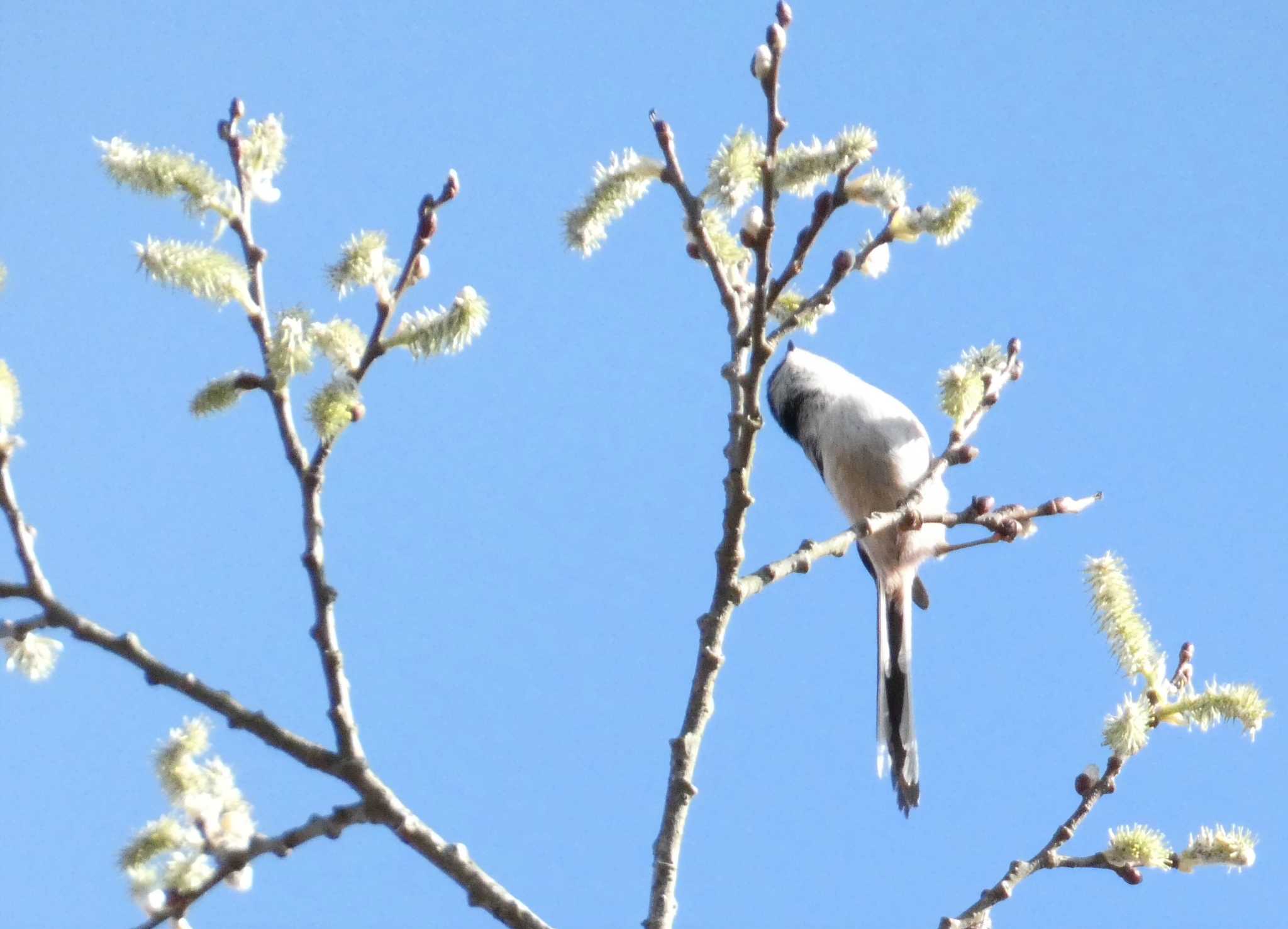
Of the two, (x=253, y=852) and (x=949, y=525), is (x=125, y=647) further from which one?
(x=949, y=525)

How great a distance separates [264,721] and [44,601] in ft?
1.18

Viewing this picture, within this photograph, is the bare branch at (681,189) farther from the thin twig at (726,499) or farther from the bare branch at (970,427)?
the bare branch at (970,427)

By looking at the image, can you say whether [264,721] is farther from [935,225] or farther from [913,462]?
[913,462]

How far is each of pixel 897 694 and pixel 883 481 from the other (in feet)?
2.56

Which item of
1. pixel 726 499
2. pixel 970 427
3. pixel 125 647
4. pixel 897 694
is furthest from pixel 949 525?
pixel 125 647

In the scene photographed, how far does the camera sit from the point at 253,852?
6.21ft

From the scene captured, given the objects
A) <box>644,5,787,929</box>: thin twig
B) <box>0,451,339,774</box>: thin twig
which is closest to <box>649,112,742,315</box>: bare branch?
<box>644,5,787,929</box>: thin twig

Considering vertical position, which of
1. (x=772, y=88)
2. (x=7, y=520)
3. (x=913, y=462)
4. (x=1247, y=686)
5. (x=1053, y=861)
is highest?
(x=913, y=462)

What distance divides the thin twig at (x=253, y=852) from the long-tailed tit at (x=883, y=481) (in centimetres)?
231

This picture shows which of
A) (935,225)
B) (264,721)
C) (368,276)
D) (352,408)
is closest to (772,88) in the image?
(935,225)

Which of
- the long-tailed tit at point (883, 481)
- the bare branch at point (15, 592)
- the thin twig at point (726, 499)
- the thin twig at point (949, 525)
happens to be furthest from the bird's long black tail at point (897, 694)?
the bare branch at point (15, 592)

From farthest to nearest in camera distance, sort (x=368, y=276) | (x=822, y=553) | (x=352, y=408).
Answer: (x=822, y=553) < (x=368, y=276) < (x=352, y=408)

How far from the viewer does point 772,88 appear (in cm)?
221

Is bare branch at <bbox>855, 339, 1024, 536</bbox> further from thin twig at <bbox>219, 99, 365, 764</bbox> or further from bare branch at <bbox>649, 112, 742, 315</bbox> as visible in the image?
thin twig at <bbox>219, 99, 365, 764</bbox>
